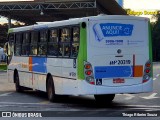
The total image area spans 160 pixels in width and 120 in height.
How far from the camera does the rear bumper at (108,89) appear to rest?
14945 mm

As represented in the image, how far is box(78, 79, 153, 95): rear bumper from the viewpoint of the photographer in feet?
49.0

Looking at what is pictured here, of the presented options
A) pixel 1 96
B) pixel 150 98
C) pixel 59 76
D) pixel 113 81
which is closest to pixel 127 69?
pixel 113 81

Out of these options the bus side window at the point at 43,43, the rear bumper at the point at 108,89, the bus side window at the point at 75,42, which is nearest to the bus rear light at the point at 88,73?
the rear bumper at the point at 108,89

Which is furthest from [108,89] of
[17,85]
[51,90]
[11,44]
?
[11,44]

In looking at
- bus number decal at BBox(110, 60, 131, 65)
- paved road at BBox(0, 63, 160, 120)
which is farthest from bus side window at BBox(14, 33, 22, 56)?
bus number decal at BBox(110, 60, 131, 65)

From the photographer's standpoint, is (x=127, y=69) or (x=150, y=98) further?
(x=150, y=98)

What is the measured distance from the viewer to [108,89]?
595 inches

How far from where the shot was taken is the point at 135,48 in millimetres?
15547

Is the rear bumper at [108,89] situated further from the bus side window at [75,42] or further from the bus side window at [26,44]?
the bus side window at [26,44]

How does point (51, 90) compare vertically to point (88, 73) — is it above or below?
below

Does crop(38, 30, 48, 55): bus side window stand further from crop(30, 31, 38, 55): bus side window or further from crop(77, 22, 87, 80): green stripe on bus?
crop(77, 22, 87, 80): green stripe on bus

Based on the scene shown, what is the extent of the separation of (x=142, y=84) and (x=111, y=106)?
4.27 ft

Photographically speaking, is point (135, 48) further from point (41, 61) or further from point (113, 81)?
point (41, 61)

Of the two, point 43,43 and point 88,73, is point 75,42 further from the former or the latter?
point 43,43
